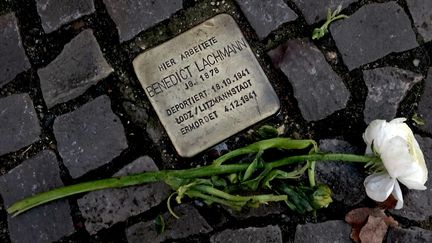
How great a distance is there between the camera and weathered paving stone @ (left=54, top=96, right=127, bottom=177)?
6.77ft

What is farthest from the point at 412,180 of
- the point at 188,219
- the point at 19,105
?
the point at 19,105

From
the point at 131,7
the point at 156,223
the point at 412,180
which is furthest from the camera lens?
the point at 131,7

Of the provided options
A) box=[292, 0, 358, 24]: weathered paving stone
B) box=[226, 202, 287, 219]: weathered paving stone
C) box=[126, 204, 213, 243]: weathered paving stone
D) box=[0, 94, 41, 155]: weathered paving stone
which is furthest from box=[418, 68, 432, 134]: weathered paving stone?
box=[0, 94, 41, 155]: weathered paving stone

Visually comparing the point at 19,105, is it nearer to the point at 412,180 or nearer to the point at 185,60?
the point at 185,60

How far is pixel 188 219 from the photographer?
6.72ft

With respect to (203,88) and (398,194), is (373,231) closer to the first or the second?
(398,194)

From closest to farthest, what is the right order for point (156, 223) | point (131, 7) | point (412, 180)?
1. point (412, 180)
2. point (156, 223)
3. point (131, 7)

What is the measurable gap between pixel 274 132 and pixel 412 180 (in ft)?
1.34

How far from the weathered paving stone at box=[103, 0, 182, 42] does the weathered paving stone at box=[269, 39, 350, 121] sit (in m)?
0.35

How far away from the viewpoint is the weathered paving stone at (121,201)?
6.70ft

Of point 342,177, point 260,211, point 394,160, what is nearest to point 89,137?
point 260,211

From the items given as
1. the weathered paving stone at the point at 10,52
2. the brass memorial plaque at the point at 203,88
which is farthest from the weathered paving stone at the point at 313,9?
the weathered paving stone at the point at 10,52

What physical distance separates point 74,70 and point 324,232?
2.91ft

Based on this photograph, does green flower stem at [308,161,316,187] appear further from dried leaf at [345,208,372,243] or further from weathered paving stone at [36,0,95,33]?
weathered paving stone at [36,0,95,33]
